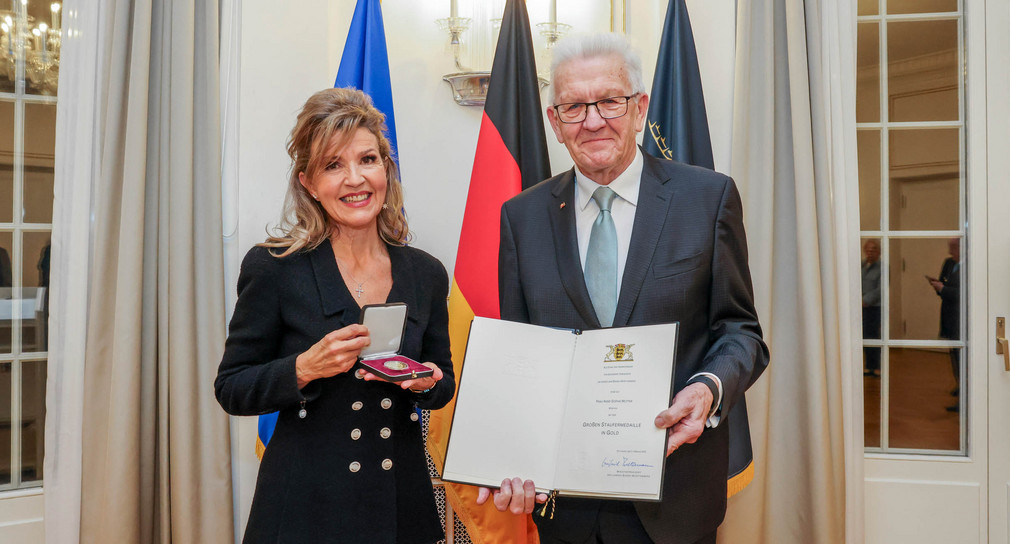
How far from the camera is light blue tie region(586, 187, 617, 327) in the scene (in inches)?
58.9

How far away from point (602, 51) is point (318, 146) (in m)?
0.70

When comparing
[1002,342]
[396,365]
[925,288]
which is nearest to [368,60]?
[396,365]

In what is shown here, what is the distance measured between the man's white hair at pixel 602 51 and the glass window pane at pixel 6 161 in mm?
2354

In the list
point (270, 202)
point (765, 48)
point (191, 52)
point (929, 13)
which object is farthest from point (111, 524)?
point (929, 13)

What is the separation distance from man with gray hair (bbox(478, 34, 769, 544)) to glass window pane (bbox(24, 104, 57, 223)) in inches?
84.5

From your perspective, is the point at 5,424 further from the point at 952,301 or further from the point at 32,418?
the point at 952,301

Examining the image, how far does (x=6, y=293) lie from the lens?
2672 mm

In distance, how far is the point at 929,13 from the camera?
2.88 m

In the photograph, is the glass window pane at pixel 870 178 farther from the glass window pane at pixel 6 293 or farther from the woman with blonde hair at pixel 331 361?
the glass window pane at pixel 6 293

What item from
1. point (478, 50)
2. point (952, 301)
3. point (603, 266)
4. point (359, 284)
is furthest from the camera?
point (478, 50)

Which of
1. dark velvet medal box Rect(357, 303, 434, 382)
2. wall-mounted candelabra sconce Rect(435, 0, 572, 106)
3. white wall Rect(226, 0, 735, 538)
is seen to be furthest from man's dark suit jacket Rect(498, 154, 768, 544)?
wall-mounted candelabra sconce Rect(435, 0, 572, 106)

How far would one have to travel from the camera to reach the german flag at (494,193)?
2.57m

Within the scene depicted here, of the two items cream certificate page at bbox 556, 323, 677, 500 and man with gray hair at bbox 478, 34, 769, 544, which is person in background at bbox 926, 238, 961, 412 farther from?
cream certificate page at bbox 556, 323, 677, 500
